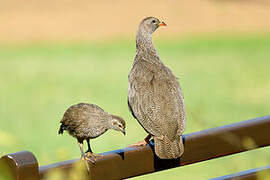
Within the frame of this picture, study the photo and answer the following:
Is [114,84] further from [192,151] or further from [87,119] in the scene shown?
[192,151]

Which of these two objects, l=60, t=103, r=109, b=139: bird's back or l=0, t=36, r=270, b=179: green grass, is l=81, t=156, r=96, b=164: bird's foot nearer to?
l=60, t=103, r=109, b=139: bird's back

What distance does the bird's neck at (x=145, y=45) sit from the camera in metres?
3.94

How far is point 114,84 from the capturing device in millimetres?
10852

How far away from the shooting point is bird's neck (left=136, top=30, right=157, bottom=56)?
3.94 meters

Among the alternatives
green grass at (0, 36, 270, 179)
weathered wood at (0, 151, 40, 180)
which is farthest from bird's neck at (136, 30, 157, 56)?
green grass at (0, 36, 270, 179)

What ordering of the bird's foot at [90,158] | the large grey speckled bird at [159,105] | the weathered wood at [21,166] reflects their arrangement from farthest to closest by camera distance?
1. the large grey speckled bird at [159,105]
2. the bird's foot at [90,158]
3. the weathered wood at [21,166]

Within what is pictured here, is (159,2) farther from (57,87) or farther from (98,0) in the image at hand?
(57,87)

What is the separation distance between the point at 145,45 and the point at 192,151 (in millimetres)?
1146

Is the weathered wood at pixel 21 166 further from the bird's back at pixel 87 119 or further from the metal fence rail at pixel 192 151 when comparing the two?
the bird's back at pixel 87 119

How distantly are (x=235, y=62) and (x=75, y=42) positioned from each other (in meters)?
3.22

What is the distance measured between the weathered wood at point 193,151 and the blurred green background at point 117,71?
3.38 m

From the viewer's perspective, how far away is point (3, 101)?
1000 cm

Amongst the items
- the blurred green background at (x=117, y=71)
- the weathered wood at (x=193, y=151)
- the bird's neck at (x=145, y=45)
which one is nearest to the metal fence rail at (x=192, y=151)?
the weathered wood at (x=193, y=151)

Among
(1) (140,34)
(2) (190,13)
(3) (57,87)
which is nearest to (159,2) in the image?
(2) (190,13)
